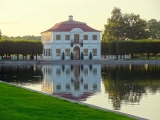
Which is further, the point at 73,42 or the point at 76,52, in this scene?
the point at 76,52

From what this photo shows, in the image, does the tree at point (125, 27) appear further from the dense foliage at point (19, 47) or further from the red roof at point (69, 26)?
the dense foliage at point (19, 47)

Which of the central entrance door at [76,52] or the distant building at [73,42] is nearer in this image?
the distant building at [73,42]

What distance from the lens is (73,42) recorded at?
2633 inches

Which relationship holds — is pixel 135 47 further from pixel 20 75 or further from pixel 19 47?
pixel 20 75

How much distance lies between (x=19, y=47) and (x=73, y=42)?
354 inches

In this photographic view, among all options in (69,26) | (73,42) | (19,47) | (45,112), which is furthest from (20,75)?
(69,26)

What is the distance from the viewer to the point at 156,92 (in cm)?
1998

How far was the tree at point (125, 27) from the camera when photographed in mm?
85438

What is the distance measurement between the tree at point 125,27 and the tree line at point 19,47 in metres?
23.9

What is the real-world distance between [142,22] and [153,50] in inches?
635

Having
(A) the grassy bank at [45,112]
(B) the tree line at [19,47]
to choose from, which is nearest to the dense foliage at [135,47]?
(B) the tree line at [19,47]

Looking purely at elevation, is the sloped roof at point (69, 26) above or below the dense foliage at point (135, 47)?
above

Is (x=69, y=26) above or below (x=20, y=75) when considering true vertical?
above

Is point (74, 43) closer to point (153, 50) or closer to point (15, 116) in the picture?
point (153, 50)
